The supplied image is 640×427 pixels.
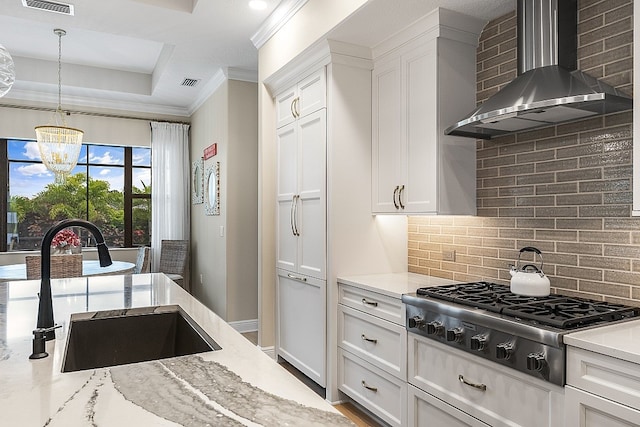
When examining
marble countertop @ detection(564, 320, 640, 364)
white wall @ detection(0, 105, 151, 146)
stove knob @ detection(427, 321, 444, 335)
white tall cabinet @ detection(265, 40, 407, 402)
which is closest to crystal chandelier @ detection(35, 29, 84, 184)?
white wall @ detection(0, 105, 151, 146)

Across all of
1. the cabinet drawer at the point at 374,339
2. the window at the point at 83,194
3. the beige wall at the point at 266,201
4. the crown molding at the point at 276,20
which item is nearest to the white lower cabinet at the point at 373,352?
the cabinet drawer at the point at 374,339

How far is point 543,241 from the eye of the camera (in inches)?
89.1

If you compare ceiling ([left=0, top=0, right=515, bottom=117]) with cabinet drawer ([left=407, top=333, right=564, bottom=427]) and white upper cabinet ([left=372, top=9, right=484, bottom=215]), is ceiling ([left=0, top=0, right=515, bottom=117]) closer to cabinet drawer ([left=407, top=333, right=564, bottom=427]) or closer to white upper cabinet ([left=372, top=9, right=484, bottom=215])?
white upper cabinet ([left=372, top=9, right=484, bottom=215])

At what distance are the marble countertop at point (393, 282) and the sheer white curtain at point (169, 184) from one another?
13.3 feet

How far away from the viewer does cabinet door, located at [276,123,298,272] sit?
11.1 feet

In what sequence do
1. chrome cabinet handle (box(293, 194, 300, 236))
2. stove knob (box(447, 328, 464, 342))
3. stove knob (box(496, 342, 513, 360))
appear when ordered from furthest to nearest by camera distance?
1. chrome cabinet handle (box(293, 194, 300, 236))
2. stove knob (box(447, 328, 464, 342))
3. stove knob (box(496, 342, 513, 360))

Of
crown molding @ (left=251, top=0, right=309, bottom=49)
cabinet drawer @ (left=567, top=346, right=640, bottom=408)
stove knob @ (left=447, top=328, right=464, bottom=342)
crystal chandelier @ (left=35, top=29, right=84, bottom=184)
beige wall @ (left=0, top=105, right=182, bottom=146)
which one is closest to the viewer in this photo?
cabinet drawer @ (left=567, top=346, right=640, bottom=408)

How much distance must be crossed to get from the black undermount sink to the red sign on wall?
12.0 ft

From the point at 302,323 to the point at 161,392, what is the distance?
236 centimetres

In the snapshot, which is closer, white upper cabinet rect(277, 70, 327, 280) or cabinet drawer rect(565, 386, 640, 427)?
cabinet drawer rect(565, 386, 640, 427)

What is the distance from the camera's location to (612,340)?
1439 millimetres

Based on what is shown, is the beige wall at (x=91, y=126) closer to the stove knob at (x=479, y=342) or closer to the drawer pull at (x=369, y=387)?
the drawer pull at (x=369, y=387)

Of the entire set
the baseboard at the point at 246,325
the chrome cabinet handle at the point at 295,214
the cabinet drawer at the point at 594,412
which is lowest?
the baseboard at the point at 246,325

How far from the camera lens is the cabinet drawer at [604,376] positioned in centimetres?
131
